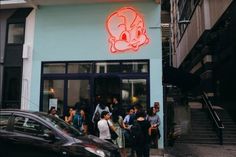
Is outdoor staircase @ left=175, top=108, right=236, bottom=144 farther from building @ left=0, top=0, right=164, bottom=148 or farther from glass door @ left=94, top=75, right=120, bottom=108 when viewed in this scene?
building @ left=0, top=0, right=164, bottom=148

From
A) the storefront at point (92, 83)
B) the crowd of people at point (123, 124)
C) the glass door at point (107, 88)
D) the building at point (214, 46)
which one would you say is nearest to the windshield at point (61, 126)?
the crowd of people at point (123, 124)

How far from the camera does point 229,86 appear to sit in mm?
17531

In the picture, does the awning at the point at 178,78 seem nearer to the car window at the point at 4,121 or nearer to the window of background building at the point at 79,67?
the window of background building at the point at 79,67

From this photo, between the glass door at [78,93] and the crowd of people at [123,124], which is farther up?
the glass door at [78,93]

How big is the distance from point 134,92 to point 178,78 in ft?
11.5

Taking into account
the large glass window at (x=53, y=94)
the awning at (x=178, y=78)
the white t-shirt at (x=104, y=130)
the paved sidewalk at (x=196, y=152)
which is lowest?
the paved sidewalk at (x=196, y=152)

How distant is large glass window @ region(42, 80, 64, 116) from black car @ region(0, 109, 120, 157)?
5687 millimetres

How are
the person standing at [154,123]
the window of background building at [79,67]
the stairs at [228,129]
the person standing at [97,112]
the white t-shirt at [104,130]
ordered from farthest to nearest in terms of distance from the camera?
the stairs at [228,129]
the window of background building at [79,67]
the person standing at [97,112]
the person standing at [154,123]
the white t-shirt at [104,130]

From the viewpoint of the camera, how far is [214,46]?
21109 millimetres

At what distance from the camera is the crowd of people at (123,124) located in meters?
8.78

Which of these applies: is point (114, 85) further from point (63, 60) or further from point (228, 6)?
point (228, 6)

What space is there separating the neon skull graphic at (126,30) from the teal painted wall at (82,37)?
20cm

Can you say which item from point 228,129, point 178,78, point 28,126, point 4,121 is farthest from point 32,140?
point 228,129

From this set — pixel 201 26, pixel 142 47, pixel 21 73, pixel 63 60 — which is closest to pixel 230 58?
pixel 201 26
